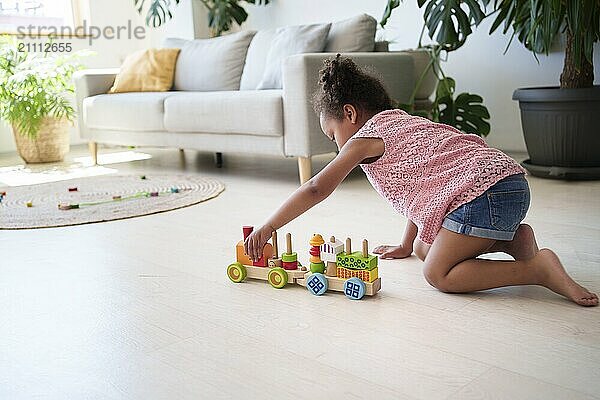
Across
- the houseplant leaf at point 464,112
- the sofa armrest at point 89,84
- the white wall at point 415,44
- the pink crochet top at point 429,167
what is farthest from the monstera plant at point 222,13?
the pink crochet top at point 429,167

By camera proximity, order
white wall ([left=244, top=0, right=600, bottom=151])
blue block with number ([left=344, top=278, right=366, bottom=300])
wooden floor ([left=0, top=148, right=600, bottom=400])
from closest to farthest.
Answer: wooden floor ([left=0, top=148, right=600, bottom=400]) < blue block with number ([left=344, top=278, right=366, bottom=300]) < white wall ([left=244, top=0, right=600, bottom=151])

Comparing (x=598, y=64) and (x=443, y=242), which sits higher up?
(x=598, y=64)

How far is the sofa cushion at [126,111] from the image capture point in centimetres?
372

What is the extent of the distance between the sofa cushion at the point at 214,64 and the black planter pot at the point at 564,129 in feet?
5.77

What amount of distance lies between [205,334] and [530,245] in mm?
792

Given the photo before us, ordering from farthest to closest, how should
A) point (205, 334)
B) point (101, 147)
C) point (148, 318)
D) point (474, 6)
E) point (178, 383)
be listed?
point (101, 147) → point (474, 6) → point (148, 318) → point (205, 334) → point (178, 383)

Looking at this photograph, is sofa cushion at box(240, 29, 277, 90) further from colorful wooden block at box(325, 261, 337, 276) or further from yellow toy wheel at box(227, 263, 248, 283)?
colorful wooden block at box(325, 261, 337, 276)

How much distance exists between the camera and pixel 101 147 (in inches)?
209

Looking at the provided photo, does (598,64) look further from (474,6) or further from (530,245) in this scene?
(530,245)

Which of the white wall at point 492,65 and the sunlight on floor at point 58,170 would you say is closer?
the sunlight on floor at point 58,170

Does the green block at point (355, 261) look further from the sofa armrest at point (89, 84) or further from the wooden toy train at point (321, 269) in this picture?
the sofa armrest at point (89, 84)

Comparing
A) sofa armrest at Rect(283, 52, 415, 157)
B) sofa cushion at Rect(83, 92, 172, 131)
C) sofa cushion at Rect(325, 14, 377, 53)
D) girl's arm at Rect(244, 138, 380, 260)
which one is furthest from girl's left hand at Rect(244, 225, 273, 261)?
sofa cushion at Rect(83, 92, 172, 131)

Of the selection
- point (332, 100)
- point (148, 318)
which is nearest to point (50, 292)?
point (148, 318)

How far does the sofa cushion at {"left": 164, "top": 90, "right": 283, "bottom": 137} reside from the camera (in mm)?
3051
